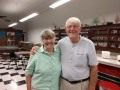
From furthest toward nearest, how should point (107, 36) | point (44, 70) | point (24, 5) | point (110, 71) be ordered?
1. point (24, 5)
2. point (107, 36)
3. point (110, 71)
4. point (44, 70)

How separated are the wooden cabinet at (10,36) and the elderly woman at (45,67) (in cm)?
1181

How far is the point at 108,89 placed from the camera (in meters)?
2.07

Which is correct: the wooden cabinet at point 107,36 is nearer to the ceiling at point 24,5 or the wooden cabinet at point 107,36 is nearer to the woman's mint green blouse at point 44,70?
the ceiling at point 24,5

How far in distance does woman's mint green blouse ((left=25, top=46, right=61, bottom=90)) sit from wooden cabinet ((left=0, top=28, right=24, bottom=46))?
11.8m

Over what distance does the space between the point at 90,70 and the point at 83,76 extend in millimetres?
128

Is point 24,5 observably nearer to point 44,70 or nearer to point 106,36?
point 106,36

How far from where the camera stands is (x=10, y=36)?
12734 millimetres

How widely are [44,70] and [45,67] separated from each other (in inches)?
1.5

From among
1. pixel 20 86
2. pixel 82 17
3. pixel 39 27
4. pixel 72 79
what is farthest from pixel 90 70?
pixel 39 27

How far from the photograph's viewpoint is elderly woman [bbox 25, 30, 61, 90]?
1562mm

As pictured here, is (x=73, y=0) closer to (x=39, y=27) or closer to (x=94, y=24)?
(x=94, y=24)

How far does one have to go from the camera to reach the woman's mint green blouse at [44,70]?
156 cm

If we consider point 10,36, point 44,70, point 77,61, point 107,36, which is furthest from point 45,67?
point 10,36

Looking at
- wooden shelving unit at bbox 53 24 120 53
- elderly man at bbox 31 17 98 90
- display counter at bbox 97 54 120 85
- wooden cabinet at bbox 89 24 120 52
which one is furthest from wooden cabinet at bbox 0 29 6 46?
elderly man at bbox 31 17 98 90
